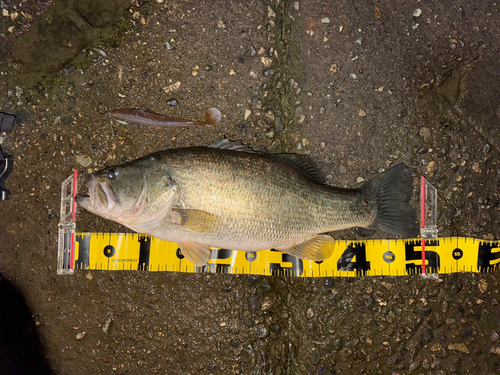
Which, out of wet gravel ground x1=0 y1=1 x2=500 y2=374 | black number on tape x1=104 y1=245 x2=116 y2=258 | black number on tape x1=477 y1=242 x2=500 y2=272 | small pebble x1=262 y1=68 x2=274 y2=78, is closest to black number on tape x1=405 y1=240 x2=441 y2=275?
wet gravel ground x1=0 y1=1 x2=500 y2=374

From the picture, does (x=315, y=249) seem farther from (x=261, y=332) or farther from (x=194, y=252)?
(x=194, y=252)

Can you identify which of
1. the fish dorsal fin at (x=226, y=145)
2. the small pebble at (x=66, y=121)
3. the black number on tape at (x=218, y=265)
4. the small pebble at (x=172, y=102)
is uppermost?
the small pebble at (x=172, y=102)

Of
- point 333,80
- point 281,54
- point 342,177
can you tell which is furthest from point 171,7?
point 342,177

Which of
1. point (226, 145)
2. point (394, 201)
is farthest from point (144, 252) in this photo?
point (394, 201)

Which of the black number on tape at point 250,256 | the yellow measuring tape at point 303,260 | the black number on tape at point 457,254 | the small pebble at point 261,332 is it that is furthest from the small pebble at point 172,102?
the black number on tape at point 457,254

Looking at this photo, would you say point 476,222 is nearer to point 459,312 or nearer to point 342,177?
point 459,312

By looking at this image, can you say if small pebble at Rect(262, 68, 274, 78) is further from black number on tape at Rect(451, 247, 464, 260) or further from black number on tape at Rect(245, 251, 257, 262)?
black number on tape at Rect(451, 247, 464, 260)

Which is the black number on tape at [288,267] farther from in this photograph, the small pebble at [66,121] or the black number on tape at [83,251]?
the small pebble at [66,121]
